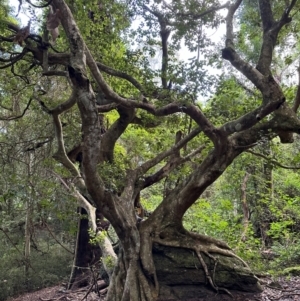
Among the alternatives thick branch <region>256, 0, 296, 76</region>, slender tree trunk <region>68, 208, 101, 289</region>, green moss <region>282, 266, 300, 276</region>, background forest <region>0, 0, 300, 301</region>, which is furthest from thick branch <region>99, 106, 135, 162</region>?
green moss <region>282, 266, 300, 276</region>

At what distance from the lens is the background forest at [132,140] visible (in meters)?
5.80

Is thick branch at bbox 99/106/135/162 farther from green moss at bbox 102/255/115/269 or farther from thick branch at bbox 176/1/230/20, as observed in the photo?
thick branch at bbox 176/1/230/20

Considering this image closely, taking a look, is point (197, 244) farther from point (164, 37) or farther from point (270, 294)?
point (164, 37)

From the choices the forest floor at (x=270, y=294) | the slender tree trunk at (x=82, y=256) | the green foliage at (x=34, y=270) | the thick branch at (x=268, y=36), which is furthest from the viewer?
the green foliage at (x=34, y=270)

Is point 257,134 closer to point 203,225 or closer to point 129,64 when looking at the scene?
point 129,64

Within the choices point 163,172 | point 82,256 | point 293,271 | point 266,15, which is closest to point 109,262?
point 163,172

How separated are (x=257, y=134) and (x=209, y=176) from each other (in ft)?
3.27

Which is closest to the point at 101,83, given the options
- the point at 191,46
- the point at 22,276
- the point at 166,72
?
the point at 166,72

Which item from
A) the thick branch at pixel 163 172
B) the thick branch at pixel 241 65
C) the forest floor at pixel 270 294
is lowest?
the forest floor at pixel 270 294

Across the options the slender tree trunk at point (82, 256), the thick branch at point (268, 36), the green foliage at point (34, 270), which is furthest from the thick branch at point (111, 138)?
the green foliage at point (34, 270)

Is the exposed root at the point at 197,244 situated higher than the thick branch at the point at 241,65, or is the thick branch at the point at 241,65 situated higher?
the thick branch at the point at 241,65

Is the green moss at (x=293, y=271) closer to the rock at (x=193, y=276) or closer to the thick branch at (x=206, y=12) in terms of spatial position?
the rock at (x=193, y=276)

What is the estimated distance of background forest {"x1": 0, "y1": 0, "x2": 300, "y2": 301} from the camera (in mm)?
5797

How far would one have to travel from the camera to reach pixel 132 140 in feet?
32.8
